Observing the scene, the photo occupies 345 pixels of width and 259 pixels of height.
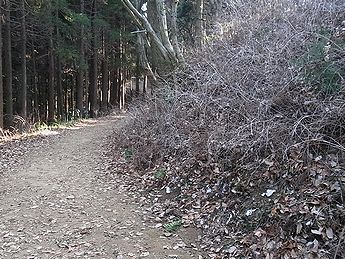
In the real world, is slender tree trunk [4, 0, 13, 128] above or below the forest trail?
above

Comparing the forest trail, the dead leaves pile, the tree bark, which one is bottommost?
the forest trail

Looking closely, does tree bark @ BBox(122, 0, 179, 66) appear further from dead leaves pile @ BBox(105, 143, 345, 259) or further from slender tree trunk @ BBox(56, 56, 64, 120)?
slender tree trunk @ BBox(56, 56, 64, 120)

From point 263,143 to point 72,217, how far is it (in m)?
3.25

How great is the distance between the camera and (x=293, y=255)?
3.59 meters

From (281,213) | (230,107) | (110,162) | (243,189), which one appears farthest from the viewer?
(110,162)

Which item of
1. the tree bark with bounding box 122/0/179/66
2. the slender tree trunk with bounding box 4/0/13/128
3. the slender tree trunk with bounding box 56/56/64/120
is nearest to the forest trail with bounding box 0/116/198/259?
the tree bark with bounding box 122/0/179/66

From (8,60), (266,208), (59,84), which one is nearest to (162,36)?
(8,60)

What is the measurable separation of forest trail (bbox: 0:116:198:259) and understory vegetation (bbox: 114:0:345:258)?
0.60 m

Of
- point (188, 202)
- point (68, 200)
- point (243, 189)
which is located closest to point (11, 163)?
point (68, 200)

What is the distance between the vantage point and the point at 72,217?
574cm

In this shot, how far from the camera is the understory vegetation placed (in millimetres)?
3939

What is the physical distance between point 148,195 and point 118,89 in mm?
19899

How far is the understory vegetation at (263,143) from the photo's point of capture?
12.9 feet

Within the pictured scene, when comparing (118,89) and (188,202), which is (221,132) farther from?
(118,89)
